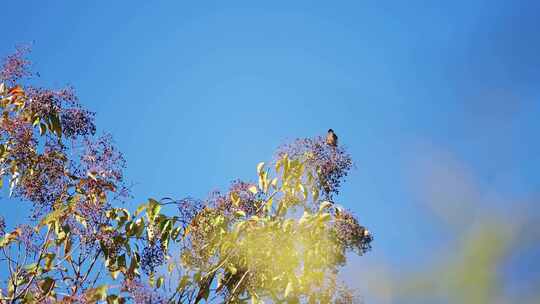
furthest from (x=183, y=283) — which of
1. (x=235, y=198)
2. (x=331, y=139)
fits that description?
(x=331, y=139)

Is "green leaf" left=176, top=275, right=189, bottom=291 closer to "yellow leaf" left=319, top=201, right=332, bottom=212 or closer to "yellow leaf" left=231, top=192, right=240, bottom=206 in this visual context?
"yellow leaf" left=231, top=192, right=240, bottom=206

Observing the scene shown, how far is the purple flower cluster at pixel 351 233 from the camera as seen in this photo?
19.7 ft

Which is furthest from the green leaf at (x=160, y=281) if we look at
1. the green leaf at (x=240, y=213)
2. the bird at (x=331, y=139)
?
the bird at (x=331, y=139)

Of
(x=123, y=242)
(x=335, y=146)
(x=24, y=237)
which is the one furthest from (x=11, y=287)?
(x=335, y=146)

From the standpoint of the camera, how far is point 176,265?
6703 mm

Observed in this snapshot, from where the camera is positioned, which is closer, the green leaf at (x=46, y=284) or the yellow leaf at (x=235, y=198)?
the green leaf at (x=46, y=284)

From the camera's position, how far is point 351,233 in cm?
602

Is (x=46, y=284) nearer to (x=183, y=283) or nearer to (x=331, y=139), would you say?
(x=183, y=283)

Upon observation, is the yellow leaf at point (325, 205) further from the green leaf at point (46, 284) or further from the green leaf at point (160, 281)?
the green leaf at point (46, 284)

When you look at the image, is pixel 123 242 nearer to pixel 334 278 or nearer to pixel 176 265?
pixel 176 265

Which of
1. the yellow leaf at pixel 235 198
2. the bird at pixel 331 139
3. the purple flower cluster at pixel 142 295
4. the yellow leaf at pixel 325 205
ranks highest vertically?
the bird at pixel 331 139

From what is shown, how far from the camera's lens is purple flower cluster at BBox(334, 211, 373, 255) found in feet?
19.7

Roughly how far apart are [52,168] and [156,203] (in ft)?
2.85

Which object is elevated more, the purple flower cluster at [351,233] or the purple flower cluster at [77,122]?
the purple flower cluster at [77,122]
